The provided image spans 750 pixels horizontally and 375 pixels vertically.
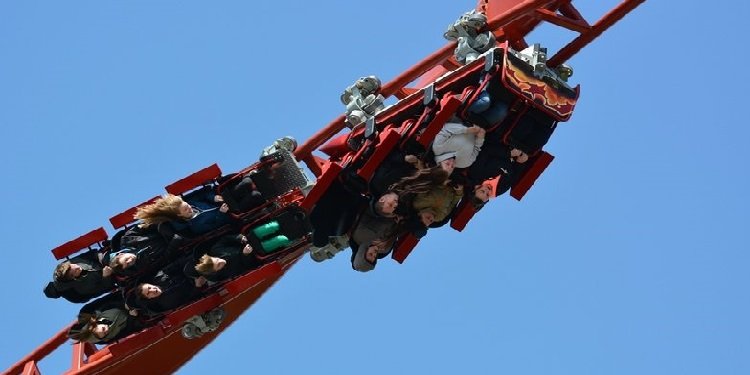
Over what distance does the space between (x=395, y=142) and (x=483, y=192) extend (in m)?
0.82

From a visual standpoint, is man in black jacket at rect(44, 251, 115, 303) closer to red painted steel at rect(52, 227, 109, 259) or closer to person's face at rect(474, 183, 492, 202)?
red painted steel at rect(52, 227, 109, 259)

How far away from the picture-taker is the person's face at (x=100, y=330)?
564 inches

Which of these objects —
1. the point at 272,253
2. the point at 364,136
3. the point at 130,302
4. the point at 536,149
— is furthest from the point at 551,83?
the point at 130,302

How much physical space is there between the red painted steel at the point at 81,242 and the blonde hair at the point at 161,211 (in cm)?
38

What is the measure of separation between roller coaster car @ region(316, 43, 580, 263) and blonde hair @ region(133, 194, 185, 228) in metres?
1.05

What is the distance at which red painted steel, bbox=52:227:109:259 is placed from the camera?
14320mm

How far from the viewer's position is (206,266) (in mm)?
13930

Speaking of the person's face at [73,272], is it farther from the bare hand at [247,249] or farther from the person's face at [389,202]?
the person's face at [389,202]

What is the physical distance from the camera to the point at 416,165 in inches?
539

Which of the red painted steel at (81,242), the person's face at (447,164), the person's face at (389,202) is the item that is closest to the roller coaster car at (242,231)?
the red painted steel at (81,242)

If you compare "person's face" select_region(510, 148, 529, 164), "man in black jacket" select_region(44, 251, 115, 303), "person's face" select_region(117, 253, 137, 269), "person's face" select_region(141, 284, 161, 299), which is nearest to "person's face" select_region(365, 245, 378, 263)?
"person's face" select_region(510, 148, 529, 164)

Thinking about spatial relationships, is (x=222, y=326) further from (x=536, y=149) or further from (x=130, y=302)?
(x=536, y=149)

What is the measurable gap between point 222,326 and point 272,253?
71.6 inches

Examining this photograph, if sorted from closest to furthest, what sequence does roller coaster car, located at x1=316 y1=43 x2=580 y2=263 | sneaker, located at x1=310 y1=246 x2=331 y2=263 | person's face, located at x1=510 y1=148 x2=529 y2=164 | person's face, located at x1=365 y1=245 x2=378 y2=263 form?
1. roller coaster car, located at x1=316 y1=43 x2=580 y2=263
2. person's face, located at x1=510 y1=148 x2=529 y2=164
3. person's face, located at x1=365 y1=245 x2=378 y2=263
4. sneaker, located at x1=310 y1=246 x2=331 y2=263
